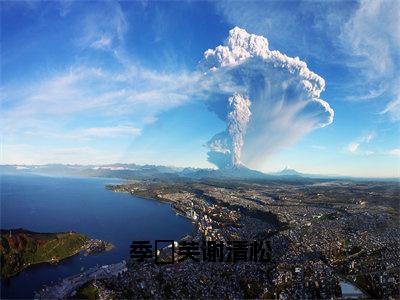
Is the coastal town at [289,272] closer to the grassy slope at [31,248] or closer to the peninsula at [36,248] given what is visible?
the grassy slope at [31,248]

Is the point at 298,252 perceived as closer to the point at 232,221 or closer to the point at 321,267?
the point at 321,267

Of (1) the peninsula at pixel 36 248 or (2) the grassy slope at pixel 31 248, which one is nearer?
(2) the grassy slope at pixel 31 248

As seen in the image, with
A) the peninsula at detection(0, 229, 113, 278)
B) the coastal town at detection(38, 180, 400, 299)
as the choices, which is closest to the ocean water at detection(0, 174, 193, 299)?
the peninsula at detection(0, 229, 113, 278)

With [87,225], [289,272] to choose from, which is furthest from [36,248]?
[289,272]

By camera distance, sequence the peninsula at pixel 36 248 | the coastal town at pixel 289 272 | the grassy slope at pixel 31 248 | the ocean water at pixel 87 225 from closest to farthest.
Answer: the coastal town at pixel 289 272 < the ocean water at pixel 87 225 < the grassy slope at pixel 31 248 < the peninsula at pixel 36 248

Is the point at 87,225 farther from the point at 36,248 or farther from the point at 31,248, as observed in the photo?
the point at 31,248

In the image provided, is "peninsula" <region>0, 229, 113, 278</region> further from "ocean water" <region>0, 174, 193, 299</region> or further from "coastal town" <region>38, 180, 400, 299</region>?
"coastal town" <region>38, 180, 400, 299</region>

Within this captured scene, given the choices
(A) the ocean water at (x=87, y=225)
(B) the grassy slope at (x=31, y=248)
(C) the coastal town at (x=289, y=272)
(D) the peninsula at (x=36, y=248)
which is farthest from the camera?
(D) the peninsula at (x=36, y=248)

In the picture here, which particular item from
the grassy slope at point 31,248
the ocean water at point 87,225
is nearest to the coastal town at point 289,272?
the ocean water at point 87,225

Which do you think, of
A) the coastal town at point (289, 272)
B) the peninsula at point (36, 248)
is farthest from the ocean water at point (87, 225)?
the coastal town at point (289, 272)

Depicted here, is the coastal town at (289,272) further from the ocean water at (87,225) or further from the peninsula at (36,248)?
the peninsula at (36,248)
